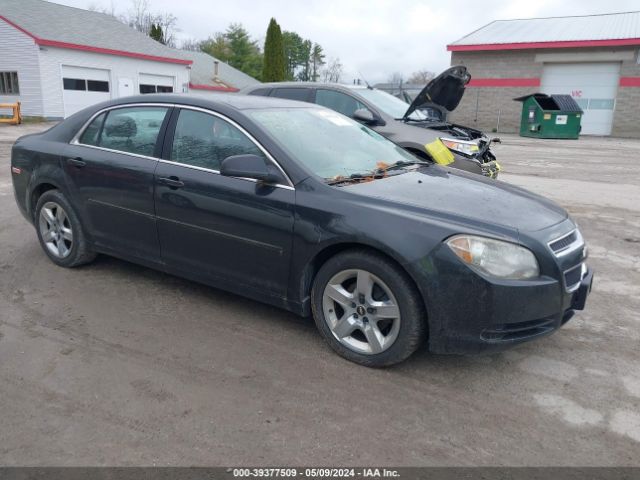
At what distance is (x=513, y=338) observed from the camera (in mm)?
3043

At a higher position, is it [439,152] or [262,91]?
[262,91]

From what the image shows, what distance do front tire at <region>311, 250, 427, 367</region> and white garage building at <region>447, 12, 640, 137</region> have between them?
31.3 m

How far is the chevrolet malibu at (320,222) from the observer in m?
2.99

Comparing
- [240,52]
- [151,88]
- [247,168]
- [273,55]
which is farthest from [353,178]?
[240,52]

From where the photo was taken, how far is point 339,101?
783 centimetres

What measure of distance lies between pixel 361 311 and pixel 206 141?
1.71 m

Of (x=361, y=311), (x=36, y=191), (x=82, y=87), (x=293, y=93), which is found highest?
(x=82, y=87)

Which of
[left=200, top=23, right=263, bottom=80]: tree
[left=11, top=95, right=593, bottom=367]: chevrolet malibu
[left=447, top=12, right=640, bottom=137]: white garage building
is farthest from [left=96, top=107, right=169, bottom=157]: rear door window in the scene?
[left=200, top=23, right=263, bottom=80]: tree

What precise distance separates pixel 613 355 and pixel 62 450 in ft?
11.0

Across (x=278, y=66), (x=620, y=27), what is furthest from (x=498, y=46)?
(x=278, y=66)

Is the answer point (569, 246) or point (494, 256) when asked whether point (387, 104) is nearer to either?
point (569, 246)

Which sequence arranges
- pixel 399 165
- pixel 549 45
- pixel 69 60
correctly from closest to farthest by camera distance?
pixel 399 165 → pixel 69 60 → pixel 549 45

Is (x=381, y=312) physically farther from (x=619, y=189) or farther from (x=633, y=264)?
(x=619, y=189)

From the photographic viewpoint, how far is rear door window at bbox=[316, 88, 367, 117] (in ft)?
25.2
